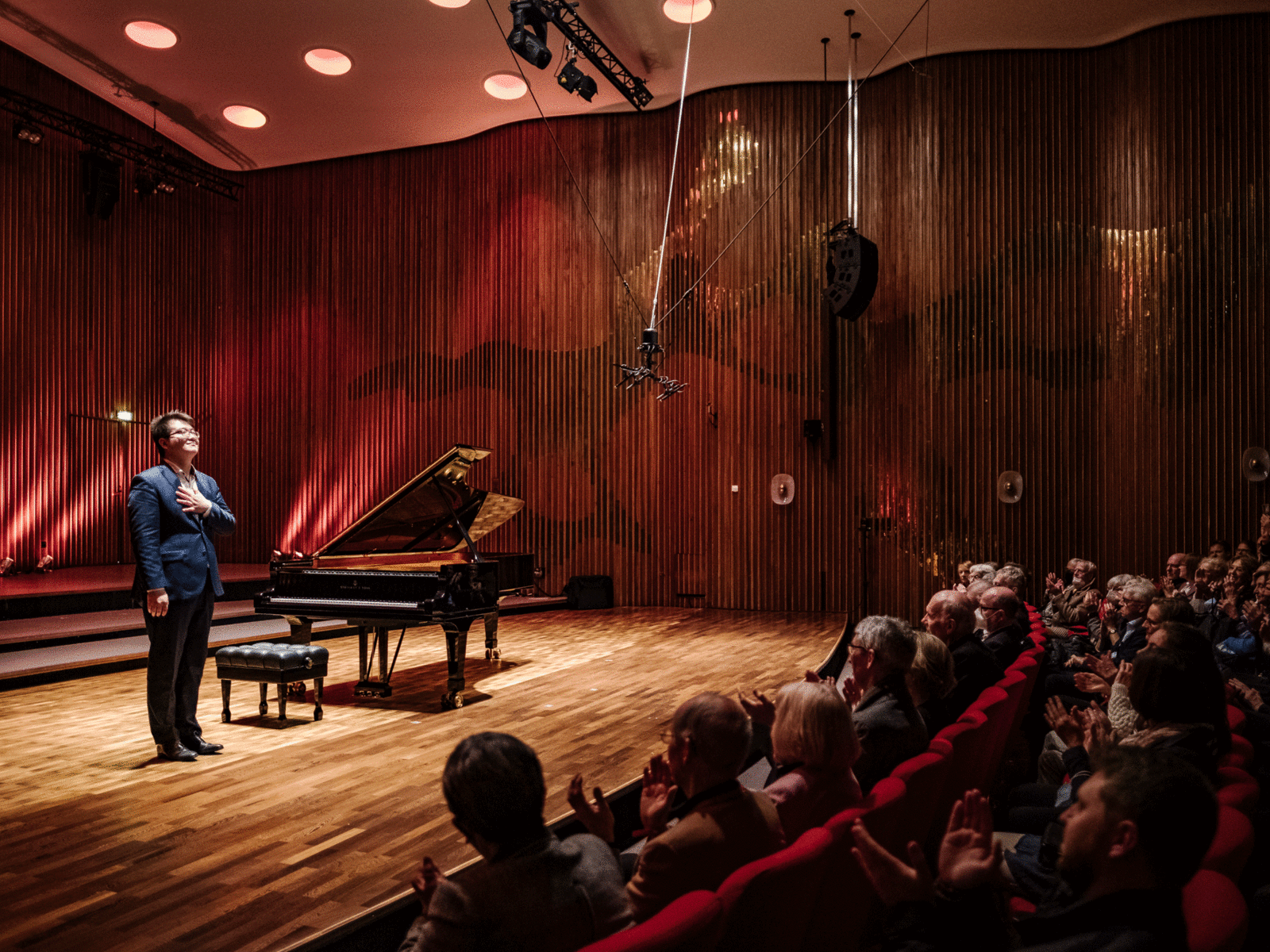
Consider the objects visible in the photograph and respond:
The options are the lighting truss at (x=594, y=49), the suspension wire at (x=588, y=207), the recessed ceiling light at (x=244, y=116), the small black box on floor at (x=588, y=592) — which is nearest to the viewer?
the lighting truss at (x=594, y=49)

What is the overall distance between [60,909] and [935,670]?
239 cm

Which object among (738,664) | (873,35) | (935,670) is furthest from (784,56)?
(935,670)

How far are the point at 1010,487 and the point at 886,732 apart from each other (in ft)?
23.2

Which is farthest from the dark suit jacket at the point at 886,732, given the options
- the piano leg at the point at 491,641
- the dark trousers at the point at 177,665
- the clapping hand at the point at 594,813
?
the piano leg at the point at 491,641

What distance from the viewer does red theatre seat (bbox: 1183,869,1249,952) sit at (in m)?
1.09

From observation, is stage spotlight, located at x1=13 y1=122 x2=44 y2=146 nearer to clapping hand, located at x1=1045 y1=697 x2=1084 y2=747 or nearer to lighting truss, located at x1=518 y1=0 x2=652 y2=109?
lighting truss, located at x1=518 y1=0 x2=652 y2=109

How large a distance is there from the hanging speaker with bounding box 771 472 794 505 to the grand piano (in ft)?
14.5

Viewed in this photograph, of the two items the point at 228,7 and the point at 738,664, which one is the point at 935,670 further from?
the point at 228,7

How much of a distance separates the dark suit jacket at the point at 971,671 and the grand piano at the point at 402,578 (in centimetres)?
258

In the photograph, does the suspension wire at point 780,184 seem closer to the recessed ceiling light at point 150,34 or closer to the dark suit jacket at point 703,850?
the recessed ceiling light at point 150,34

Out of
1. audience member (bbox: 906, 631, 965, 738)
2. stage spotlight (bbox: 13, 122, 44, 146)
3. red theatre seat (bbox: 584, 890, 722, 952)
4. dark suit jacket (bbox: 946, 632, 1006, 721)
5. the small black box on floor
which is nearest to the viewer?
red theatre seat (bbox: 584, 890, 722, 952)

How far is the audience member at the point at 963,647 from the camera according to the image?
9.98 feet

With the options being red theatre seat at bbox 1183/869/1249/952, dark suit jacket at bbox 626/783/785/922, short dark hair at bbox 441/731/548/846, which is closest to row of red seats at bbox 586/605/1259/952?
red theatre seat at bbox 1183/869/1249/952

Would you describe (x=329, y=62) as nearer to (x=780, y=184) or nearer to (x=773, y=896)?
(x=780, y=184)
